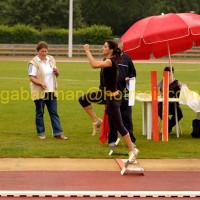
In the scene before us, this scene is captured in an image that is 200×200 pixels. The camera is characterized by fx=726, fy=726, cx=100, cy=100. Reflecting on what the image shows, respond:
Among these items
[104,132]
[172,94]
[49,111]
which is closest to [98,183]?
[104,132]

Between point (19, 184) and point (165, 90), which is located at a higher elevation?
point (165, 90)

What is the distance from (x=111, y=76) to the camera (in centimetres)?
1093

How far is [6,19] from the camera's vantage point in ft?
252

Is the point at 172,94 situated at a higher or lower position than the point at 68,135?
higher

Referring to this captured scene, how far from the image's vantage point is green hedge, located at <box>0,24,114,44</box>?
64750 millimetres

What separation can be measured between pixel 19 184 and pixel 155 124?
4.98 m

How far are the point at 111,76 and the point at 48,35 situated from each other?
181 ft

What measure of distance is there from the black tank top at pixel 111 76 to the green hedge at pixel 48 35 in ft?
178

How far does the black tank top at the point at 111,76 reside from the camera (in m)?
10.8

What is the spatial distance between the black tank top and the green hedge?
54.1 m

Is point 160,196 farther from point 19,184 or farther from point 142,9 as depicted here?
point 142,9

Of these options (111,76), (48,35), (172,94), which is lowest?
(172,94)

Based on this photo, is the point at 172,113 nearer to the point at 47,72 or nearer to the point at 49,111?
the point at 49,111

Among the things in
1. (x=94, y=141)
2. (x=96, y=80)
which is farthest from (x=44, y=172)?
(x=96, y=80)
